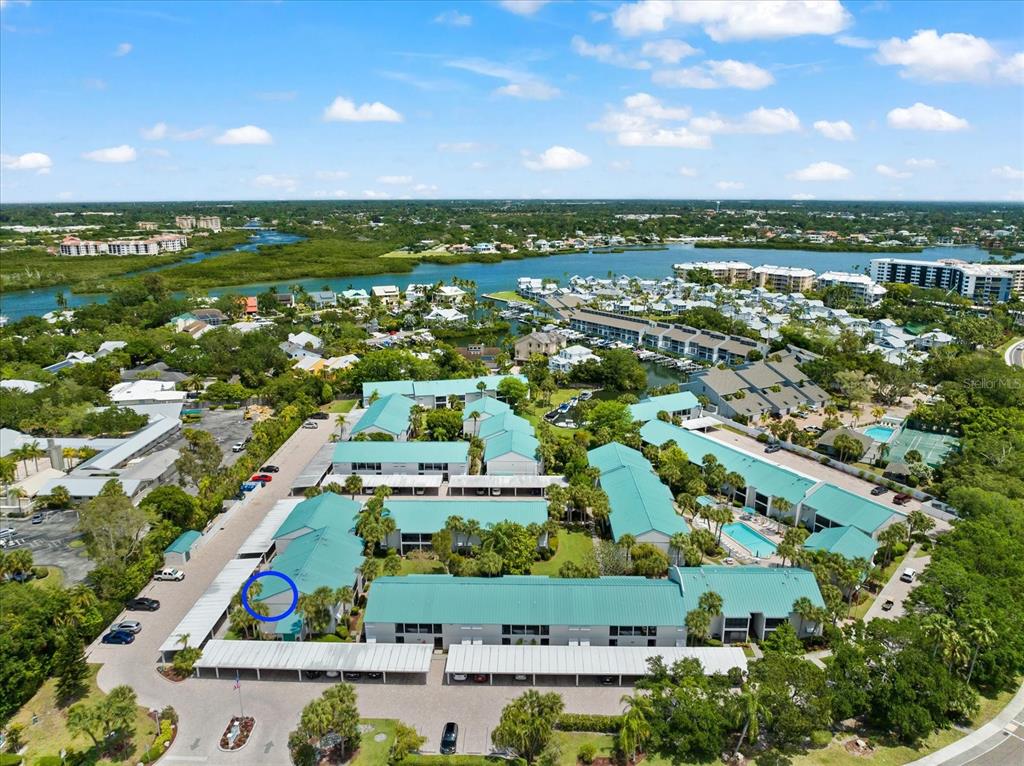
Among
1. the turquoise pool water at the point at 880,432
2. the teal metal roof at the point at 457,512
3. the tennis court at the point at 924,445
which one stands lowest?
the turquoise pool water at the point at 880,432

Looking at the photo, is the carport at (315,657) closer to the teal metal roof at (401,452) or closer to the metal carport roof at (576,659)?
the metal carport roof at (576,659)

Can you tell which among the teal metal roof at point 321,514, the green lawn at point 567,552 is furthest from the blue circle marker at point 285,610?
the green lawn at point 567,552

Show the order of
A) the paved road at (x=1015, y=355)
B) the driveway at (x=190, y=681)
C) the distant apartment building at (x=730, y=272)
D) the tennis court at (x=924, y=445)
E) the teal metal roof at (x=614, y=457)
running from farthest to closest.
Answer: the distant apartment building at (x=730, y=272) < the paved road at (x=1015, y=355) < the tennis court at (x=924, y=445) < the teal metal roof at (x=614, y=457) < the driveway at (x=190, y=681)

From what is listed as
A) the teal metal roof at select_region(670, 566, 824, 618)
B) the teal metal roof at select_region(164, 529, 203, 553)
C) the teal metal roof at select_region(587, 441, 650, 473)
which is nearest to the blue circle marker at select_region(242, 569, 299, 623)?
the teal metal roof at select_region(164, 529, 203, 553)

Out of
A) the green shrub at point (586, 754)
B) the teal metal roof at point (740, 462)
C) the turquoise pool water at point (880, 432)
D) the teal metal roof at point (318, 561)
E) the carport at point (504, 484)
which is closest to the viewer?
the green shrub at point (586, 754)

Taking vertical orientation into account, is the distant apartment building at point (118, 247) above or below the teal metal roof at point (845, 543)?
above

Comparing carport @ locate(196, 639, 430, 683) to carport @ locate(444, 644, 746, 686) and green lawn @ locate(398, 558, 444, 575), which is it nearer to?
carport @ locate(444, 644, 746, 686)
